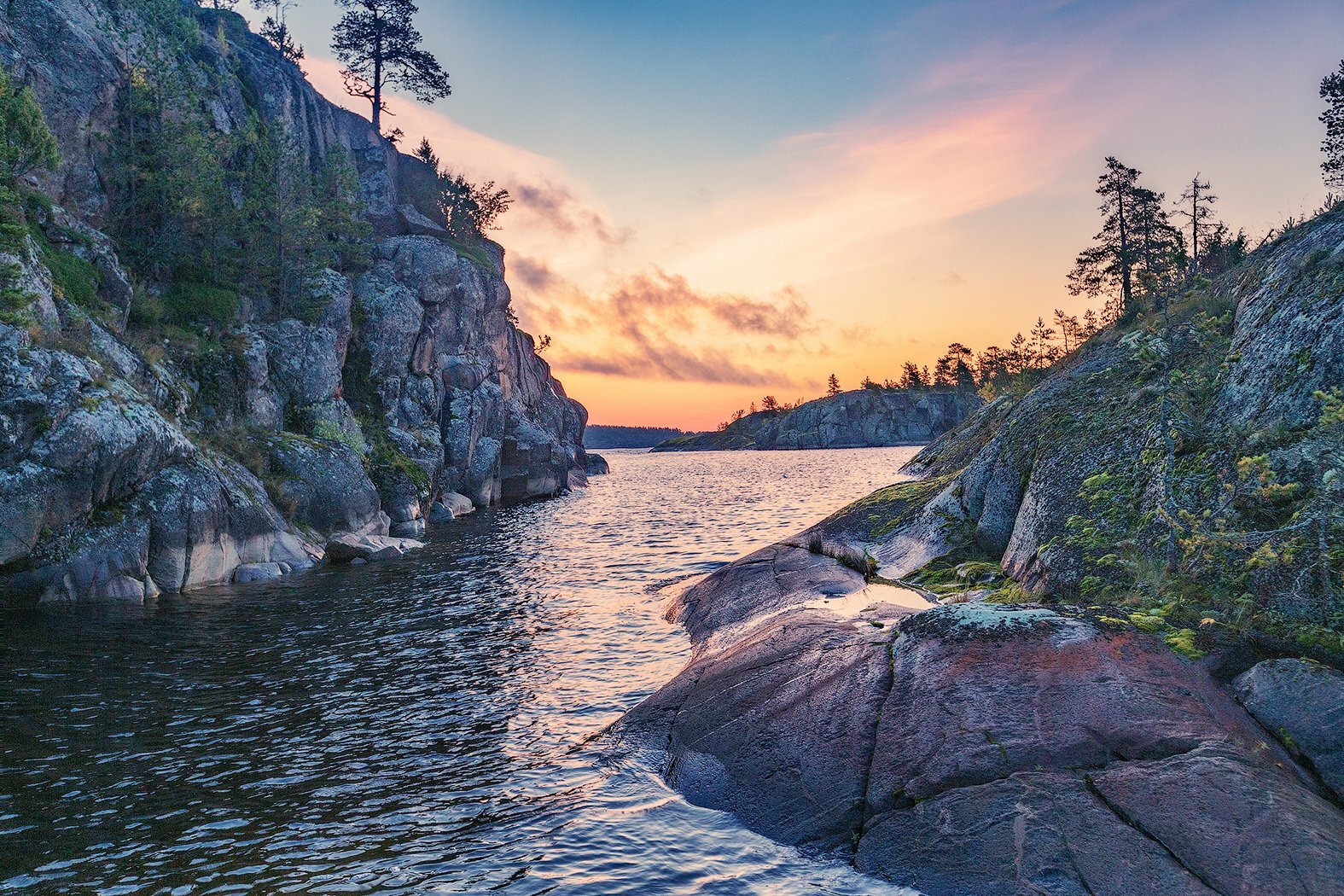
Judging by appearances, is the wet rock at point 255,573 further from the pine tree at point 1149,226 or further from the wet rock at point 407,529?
the pine tree at point 1149,226

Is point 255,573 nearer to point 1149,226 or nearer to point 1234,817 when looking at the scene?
point 1234,817

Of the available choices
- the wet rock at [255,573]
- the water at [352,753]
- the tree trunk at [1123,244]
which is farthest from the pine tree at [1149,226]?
the wet rock at [255,573]

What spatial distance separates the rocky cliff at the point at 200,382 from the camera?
20359 mm

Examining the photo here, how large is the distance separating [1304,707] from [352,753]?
12111mm

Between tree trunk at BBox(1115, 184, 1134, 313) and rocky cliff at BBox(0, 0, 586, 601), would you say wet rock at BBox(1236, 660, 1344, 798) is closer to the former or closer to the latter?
rocky cliff at BBox(0, 0, 586, 601)

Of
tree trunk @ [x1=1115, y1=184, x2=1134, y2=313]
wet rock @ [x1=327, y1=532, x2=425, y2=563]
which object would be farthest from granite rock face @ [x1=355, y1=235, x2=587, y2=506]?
tree trunk @ [x1=1115, y1=184, x2=1134, y2=313]

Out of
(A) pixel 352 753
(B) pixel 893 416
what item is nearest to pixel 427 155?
(A) pixel 352 753

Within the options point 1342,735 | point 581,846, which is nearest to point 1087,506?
point 1342,735

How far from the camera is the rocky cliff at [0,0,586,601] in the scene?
20.4 metres

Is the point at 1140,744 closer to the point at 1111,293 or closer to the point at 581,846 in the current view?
the point at 581,846

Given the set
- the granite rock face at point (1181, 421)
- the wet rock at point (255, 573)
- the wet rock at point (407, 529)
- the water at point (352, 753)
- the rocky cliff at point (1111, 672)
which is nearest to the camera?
the rocky cliff at point (1111, 672)

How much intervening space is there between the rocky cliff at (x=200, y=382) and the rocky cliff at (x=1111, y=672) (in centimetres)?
1940

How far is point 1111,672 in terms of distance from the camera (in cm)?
786

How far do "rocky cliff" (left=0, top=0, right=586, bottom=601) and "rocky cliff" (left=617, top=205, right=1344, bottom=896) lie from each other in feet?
63.6
